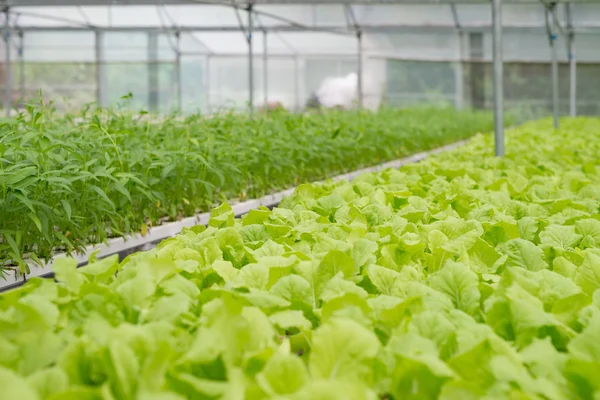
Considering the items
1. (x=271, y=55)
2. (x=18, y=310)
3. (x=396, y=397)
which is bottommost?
(x=396, y=397)

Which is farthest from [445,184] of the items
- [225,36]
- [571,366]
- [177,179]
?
[225,36]

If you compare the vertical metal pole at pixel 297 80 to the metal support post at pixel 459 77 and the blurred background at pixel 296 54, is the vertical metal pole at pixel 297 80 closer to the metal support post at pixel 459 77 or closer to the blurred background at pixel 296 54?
the blurred background at pixel 296 54

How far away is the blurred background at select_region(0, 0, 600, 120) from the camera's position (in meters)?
19.4

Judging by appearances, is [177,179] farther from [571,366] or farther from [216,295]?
[571,366]

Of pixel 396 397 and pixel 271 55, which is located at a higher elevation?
pixel 271 55

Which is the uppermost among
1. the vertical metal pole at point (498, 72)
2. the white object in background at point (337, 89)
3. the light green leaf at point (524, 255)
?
the white object in background at point (337, 89)

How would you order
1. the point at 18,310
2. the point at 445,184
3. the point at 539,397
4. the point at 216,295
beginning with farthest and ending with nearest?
1. the point at 445,184
2. the point at 216,295
3. the point at 18,310
4. the point at 539,397

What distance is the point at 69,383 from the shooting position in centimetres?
124

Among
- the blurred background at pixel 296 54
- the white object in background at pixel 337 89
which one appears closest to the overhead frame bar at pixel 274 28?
the blurred background at pixel 296 54

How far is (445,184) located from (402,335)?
262cm

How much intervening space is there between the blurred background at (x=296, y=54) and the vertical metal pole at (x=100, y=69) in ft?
0.10

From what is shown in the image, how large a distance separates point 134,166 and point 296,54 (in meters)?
18.1

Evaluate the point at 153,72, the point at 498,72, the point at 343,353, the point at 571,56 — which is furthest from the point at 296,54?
the point at 343,353

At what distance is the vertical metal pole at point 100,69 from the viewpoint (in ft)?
69.1
